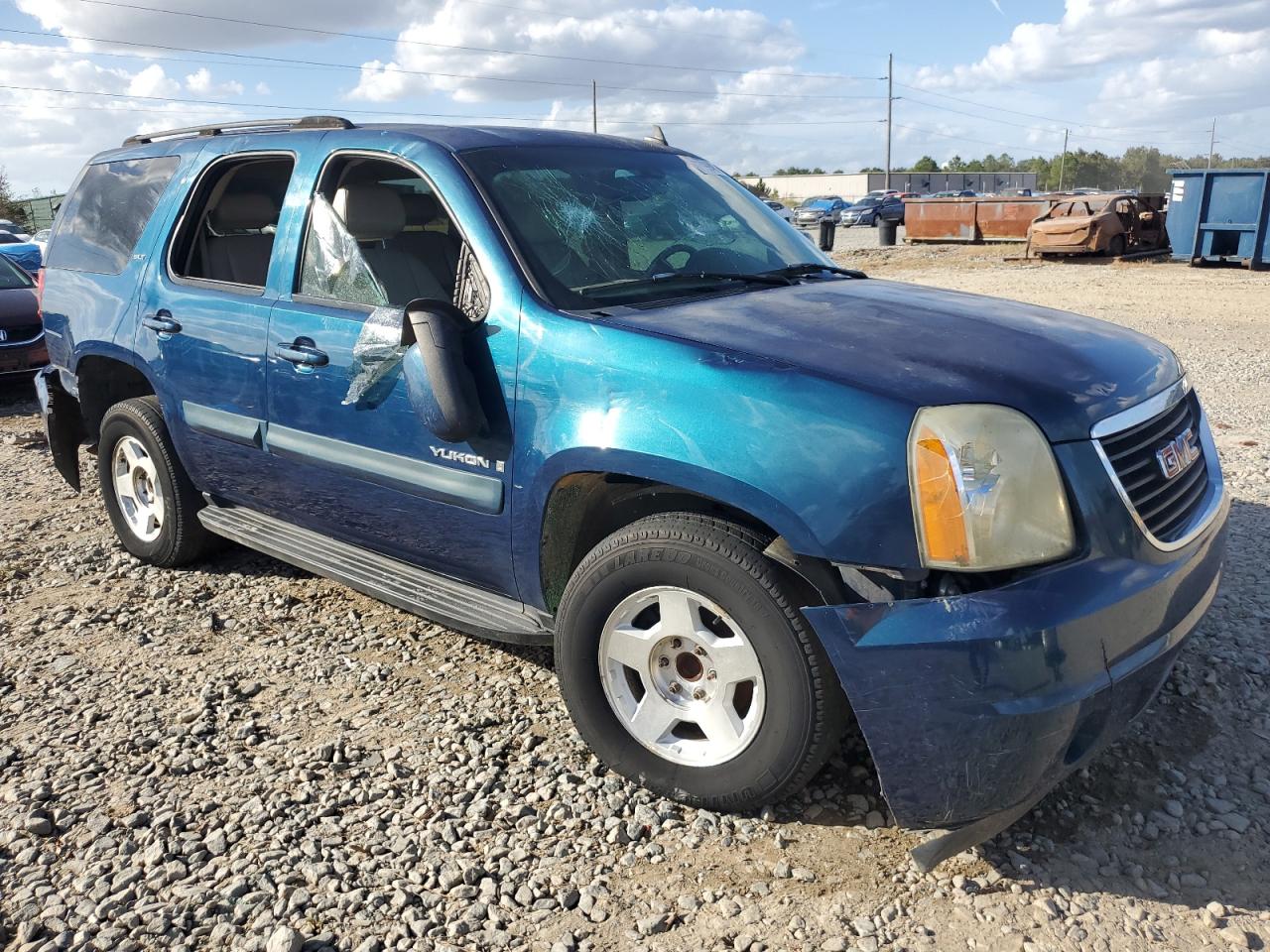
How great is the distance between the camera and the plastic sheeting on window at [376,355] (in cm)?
337

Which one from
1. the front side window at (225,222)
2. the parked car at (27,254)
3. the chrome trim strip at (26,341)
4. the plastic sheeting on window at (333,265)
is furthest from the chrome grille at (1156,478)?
the parked car at (27,254)

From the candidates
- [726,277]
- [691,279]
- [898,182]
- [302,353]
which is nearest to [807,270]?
[726,277]

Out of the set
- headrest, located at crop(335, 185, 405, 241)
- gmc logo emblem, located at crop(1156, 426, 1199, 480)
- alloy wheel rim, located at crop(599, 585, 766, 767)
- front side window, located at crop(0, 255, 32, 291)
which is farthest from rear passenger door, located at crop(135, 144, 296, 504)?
front side window, located at crop(0, 255, 32, 291)

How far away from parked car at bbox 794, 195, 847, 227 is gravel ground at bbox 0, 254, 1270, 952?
131 feet

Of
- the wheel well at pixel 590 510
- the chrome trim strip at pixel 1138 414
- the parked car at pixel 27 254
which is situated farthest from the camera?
the parked car at pixel 27 254

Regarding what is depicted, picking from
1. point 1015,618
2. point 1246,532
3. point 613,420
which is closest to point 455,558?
point 613,420

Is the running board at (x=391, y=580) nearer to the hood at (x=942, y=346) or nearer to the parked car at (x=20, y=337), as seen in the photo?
the hood at (x=942, y=346)

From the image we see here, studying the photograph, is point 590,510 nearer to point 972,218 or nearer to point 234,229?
point 234,229

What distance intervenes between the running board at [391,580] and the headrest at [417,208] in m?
1.26

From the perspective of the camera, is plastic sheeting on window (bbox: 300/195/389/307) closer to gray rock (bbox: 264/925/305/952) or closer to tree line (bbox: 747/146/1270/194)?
gray rock (bbox: 264/925/305/952)

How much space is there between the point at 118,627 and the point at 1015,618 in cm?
372

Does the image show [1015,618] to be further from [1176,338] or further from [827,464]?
[1176,338]

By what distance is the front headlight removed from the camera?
2.37 metres

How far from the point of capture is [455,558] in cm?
346
